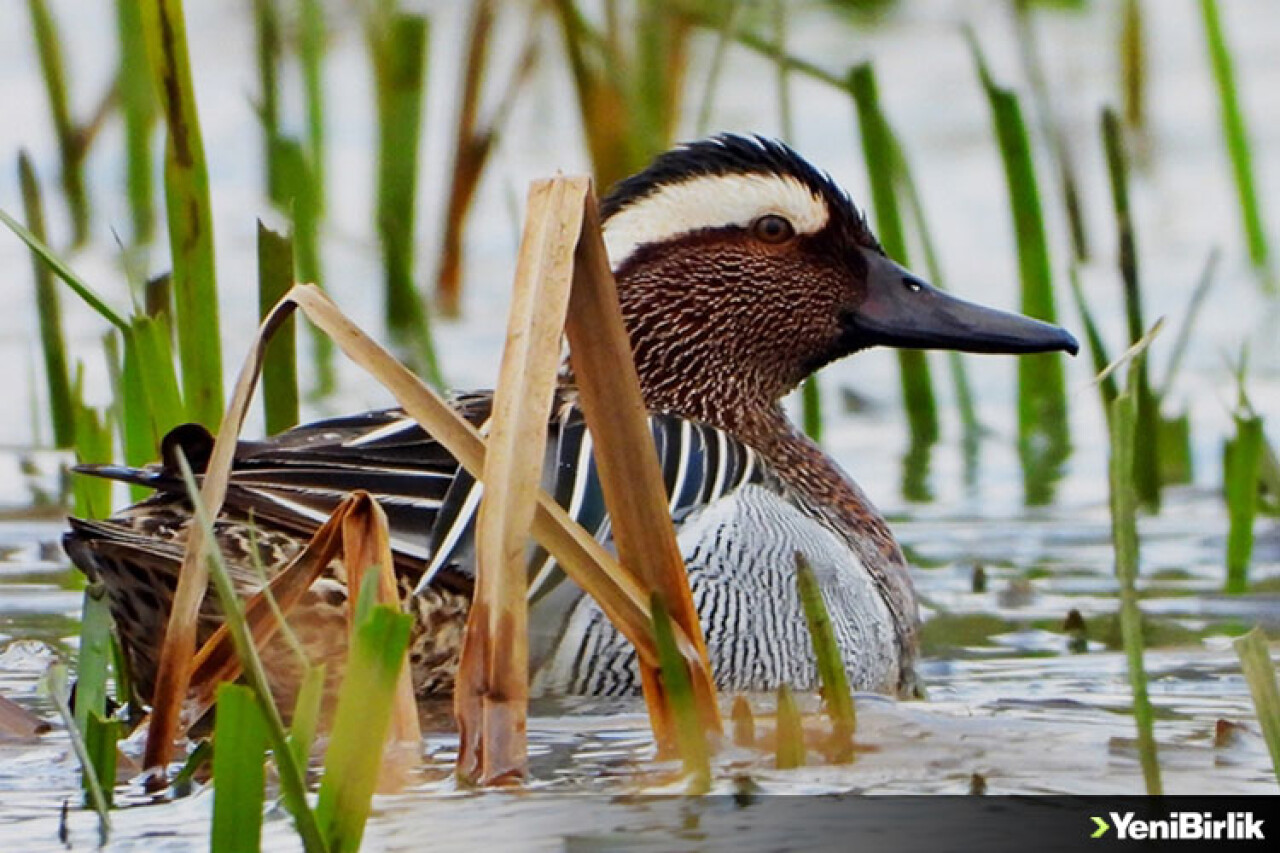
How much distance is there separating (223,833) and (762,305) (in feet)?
9.79

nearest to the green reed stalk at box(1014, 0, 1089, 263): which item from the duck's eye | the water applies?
the water

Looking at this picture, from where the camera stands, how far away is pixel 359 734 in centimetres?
304

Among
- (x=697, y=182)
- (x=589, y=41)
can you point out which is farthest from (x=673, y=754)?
(x=589, y=41)

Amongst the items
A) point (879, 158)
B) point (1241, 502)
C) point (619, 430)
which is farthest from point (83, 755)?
point (879, 158)

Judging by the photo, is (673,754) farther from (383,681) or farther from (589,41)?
(589,41)

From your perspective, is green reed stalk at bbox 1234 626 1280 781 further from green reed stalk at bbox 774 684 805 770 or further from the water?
green reed stalk at bbox 774 684 805 770

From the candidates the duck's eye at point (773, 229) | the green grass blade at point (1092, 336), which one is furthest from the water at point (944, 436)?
the duck's eye at point (773, 229)

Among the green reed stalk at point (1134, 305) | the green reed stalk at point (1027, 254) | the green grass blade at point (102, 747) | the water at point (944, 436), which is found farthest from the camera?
the green reed stalk at point (1027, 254)

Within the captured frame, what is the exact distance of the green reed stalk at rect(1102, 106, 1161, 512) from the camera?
6258mm

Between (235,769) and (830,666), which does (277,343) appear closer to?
(830,666)

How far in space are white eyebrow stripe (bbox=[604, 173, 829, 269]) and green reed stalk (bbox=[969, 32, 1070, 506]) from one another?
1.38 metres

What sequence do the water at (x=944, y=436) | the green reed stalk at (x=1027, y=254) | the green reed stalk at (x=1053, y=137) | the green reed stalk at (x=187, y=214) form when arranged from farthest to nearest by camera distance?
the green reed stalk at (x=1053, y=137)
the green reed stalk at (x=1027, y=254)
the green reed stalk at (x=187, y=214)
the water at (x=944, y=436)

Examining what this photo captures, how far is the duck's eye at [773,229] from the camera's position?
5.73 meters

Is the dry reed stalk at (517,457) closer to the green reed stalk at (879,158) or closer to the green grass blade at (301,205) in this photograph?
the green reed stalk at (879,158)
